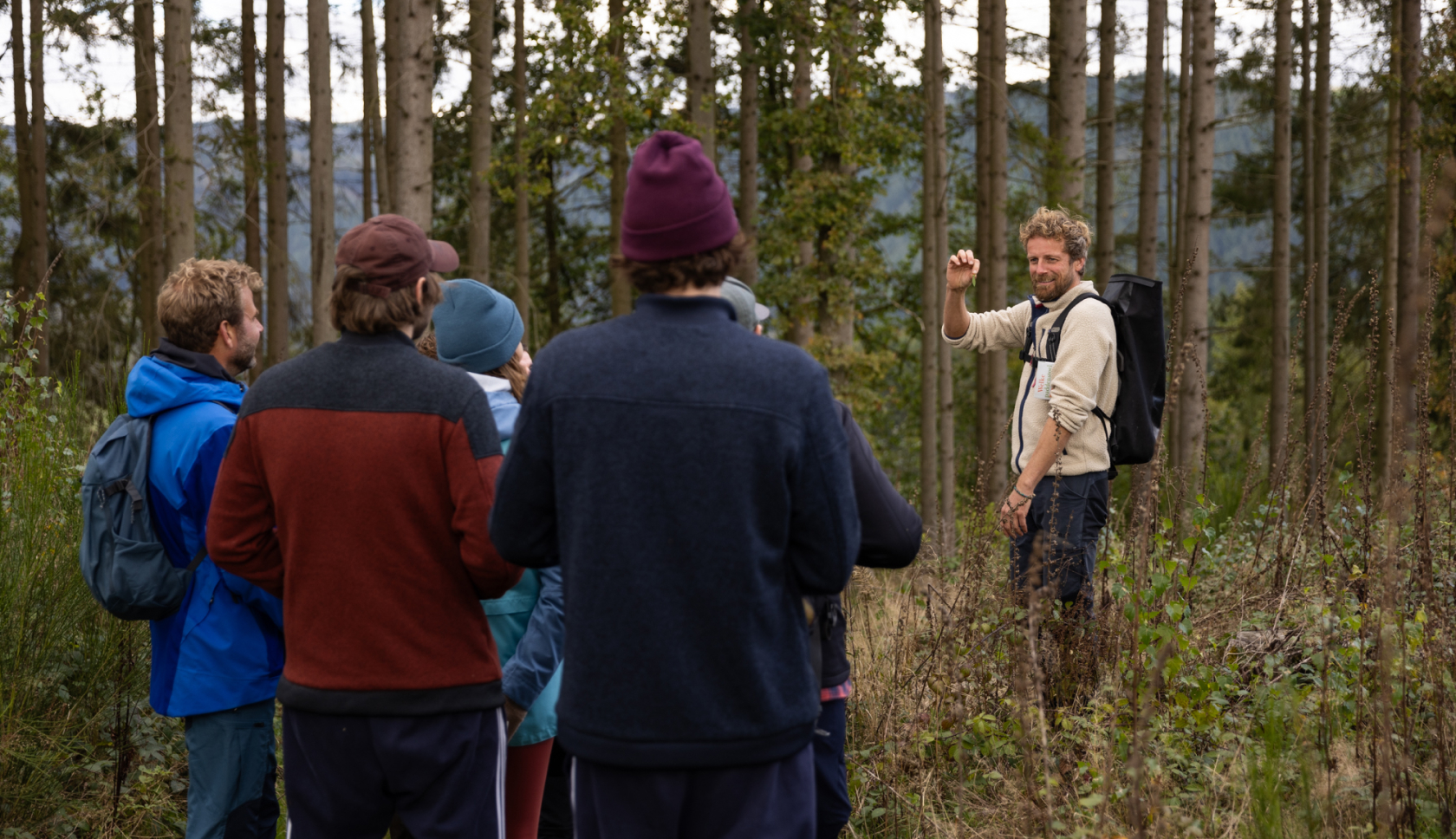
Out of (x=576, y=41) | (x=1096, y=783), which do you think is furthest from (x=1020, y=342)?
(x=576, y=41)

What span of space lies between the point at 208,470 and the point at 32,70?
57.8ft

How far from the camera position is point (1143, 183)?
49.5 feet

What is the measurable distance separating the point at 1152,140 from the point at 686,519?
1517 centimetres

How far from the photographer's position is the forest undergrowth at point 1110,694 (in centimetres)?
277

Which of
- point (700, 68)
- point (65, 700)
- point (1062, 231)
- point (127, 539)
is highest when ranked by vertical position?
point (700, 68)

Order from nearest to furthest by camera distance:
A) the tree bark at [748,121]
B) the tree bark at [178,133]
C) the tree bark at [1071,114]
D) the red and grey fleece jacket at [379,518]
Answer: the red and grey fleece jacket at [379,518] → the tree bark at [178,133] → the tree bark at [1071,114] → the tree bark at [748,121]

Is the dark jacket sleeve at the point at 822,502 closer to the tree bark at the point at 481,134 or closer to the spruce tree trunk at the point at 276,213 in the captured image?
the tree bark at the point at 481,134

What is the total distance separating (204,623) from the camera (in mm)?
2748

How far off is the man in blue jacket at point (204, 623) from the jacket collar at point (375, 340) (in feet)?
2.38

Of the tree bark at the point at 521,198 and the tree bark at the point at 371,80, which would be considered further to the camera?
the tree bark at the point at 371,80

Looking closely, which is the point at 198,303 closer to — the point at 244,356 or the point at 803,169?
the point at 244,356

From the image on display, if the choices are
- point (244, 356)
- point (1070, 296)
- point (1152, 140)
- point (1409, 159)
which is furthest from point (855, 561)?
point (1409, 159)

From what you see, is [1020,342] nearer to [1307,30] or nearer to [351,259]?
[351,259]

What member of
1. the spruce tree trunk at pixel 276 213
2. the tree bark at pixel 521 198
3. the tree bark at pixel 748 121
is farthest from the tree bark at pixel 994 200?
the spruce tree trunk at pixel 276 213
